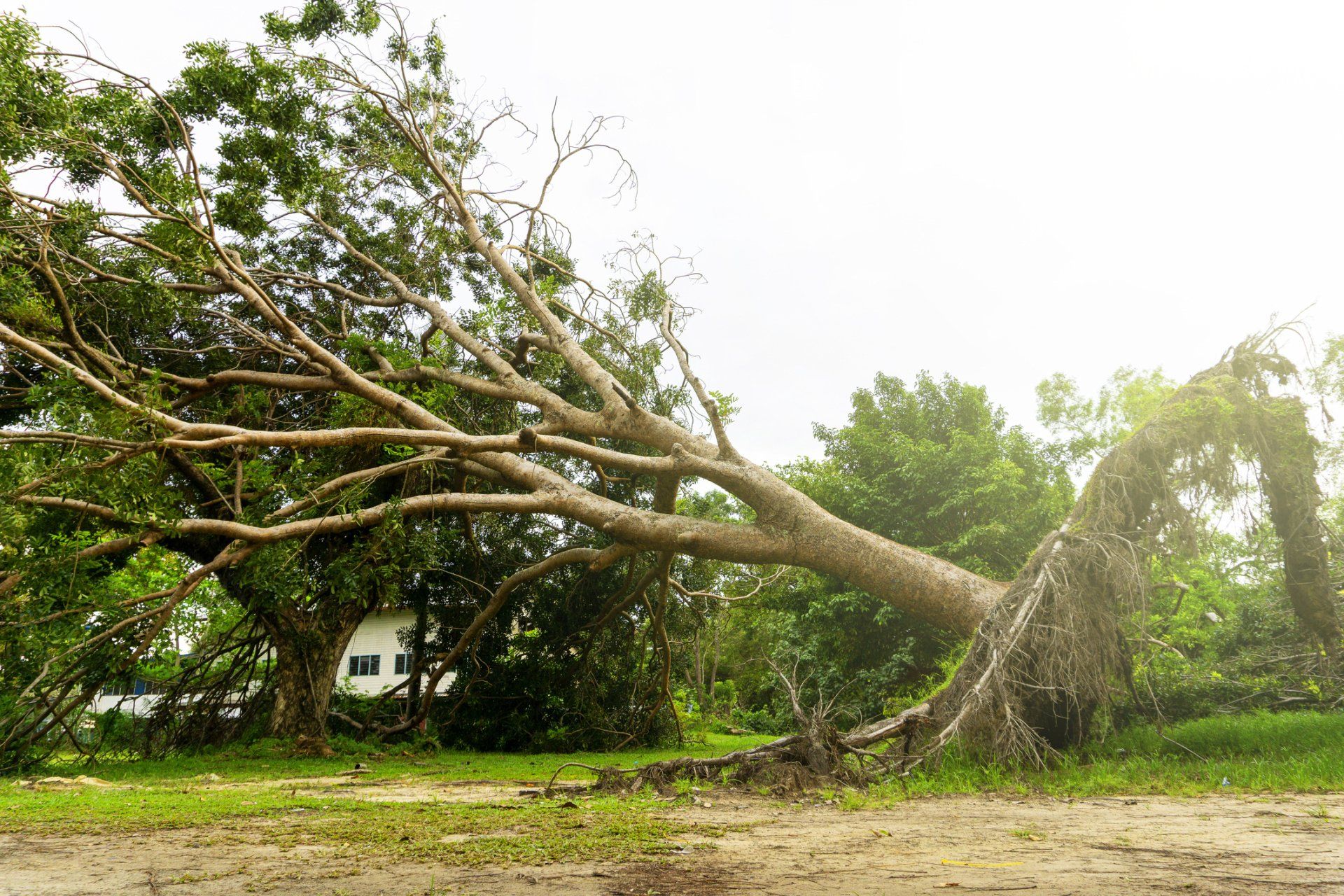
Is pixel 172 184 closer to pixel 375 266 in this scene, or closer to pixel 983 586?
pixel 375 266

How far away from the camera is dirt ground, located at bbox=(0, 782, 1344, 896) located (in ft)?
8.13

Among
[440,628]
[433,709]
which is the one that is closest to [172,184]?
[440,628]

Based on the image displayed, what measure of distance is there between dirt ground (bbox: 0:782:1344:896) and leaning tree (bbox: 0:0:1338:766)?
6.29ft

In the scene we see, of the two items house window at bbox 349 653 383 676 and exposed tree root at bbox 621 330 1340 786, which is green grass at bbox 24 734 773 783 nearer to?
exposed tree root at bbox 621 330 1340 786

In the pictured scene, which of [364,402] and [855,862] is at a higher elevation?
[364,402]

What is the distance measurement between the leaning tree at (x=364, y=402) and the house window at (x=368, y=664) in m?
16.8

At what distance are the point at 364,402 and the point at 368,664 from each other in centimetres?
1978

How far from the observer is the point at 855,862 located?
291 centimetres

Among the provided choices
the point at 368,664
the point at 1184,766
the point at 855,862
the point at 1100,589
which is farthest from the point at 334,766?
the point at 368,664

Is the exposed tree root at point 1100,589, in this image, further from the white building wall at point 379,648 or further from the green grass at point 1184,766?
the white building wall at point 379,648

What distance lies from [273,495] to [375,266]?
3471 mm

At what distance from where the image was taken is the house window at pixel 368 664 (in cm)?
2586

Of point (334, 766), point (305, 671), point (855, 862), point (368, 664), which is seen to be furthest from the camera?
point (368, 664)

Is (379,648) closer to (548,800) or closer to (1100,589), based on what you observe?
(548,800)
